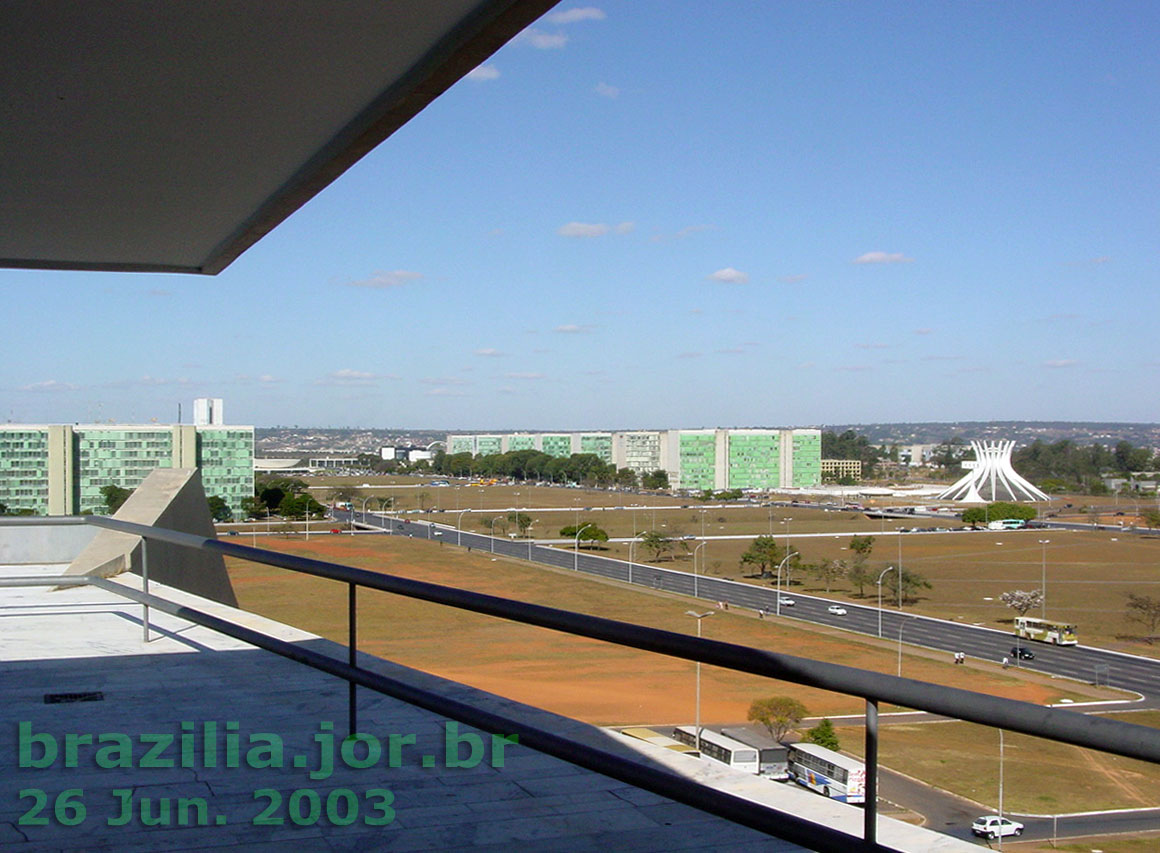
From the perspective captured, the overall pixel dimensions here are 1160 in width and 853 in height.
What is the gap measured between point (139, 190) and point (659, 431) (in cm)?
11342

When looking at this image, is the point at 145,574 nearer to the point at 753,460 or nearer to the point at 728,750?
the point at 728,750

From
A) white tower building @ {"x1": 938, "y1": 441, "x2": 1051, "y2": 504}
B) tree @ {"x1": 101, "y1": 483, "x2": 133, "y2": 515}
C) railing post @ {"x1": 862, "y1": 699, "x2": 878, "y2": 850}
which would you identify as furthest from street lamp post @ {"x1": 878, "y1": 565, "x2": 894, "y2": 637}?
white tower building @ {"x1": 938, "y1": 441, "x2": 1051, "y2": 504}

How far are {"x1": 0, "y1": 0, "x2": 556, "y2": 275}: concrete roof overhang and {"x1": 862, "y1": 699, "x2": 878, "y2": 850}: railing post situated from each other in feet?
6.18

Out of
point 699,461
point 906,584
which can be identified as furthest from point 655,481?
point 906,584

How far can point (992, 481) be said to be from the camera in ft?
259

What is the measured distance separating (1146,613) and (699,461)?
76565mm

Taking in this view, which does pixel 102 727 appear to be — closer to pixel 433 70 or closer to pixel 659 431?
pixel 433 70

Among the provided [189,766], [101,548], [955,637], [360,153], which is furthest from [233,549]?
[955,637]

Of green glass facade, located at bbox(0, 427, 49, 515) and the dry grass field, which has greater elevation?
green glass facade, located at bbox(0, 427, 49, 515)

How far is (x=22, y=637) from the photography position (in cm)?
546

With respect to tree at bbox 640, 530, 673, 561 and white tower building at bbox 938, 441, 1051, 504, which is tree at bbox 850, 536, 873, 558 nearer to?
tree at bbox 640, 530, 673, 561

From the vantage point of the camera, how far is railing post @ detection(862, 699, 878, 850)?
160 cm

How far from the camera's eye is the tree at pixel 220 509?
1038 inches

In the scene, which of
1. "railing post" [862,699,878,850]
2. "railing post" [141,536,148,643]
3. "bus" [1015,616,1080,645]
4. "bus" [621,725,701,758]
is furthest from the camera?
"bus" [1015,616,1080,645]
